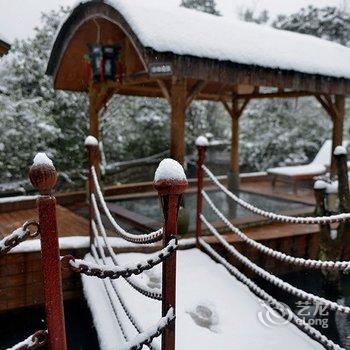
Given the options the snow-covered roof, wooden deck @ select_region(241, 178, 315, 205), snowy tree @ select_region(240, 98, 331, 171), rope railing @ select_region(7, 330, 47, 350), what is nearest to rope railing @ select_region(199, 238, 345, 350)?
rope railing @ select_region(7, 330, 47, 350)

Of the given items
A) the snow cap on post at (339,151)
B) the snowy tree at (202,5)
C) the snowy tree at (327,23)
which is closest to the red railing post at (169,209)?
the snow cap on post at (339,151)

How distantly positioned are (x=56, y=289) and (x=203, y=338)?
2.00 m

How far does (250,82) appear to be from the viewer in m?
6.55

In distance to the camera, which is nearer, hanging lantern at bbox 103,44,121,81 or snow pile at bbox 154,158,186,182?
snow pile at bbox 154,158,186,182

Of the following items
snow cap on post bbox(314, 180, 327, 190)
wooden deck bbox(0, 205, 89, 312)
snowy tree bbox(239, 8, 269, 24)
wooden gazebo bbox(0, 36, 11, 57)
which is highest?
snowy tree bbox(239, 8, 269, 24)

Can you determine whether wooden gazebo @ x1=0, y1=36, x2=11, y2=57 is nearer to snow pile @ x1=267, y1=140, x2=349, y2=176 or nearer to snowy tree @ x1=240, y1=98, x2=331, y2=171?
snow pile @ x1=267, y1=140, x2=349, y2=176

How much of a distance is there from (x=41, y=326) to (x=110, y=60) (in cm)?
492

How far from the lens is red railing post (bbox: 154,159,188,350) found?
75.6 inches

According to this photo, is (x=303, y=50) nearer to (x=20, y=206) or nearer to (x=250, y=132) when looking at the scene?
(x=20, y=206)

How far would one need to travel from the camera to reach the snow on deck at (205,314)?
10.9 ft

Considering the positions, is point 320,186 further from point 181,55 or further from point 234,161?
point 234,161

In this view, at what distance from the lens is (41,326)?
5145mm

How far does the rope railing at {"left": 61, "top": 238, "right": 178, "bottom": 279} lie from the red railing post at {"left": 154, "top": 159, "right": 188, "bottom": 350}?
6cm

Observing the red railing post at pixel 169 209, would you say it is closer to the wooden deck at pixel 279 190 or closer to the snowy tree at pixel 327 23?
the wooden deck at pixel 279 190
